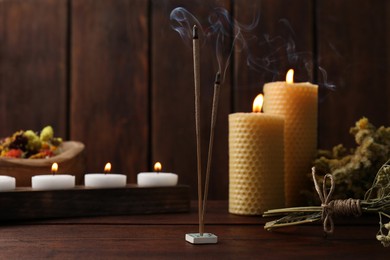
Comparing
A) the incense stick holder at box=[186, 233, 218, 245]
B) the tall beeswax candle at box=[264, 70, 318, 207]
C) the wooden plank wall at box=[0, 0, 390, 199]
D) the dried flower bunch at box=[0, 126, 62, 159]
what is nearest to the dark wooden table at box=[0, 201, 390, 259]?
the incense stick holder at box=[186, 233, 218, 245]

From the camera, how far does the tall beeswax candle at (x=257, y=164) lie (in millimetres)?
844

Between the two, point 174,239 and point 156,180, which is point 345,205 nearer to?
point 174,239

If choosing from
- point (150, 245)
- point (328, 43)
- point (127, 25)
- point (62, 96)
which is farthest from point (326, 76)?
point (150, 245)

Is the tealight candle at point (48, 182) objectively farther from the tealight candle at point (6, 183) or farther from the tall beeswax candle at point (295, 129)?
Answer: the tall beeswax candle at point (295, 129)

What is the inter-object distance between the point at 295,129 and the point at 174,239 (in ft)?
1.21

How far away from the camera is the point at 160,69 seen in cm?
126

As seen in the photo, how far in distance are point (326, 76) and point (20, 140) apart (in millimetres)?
681

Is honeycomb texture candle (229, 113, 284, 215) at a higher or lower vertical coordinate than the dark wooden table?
higher

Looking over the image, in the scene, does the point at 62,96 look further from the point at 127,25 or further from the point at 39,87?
the point at 127,25

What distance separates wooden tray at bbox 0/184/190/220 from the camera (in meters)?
0.78

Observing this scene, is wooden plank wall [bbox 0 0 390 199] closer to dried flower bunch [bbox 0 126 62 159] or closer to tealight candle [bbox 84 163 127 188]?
dried flower bunch [bbox 0 126 62 159]

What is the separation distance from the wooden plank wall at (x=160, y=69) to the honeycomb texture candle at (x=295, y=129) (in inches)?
13.0

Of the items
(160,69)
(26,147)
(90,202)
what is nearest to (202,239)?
(90,202)

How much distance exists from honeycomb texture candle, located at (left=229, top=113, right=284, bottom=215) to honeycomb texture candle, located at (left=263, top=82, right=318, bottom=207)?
61mm
